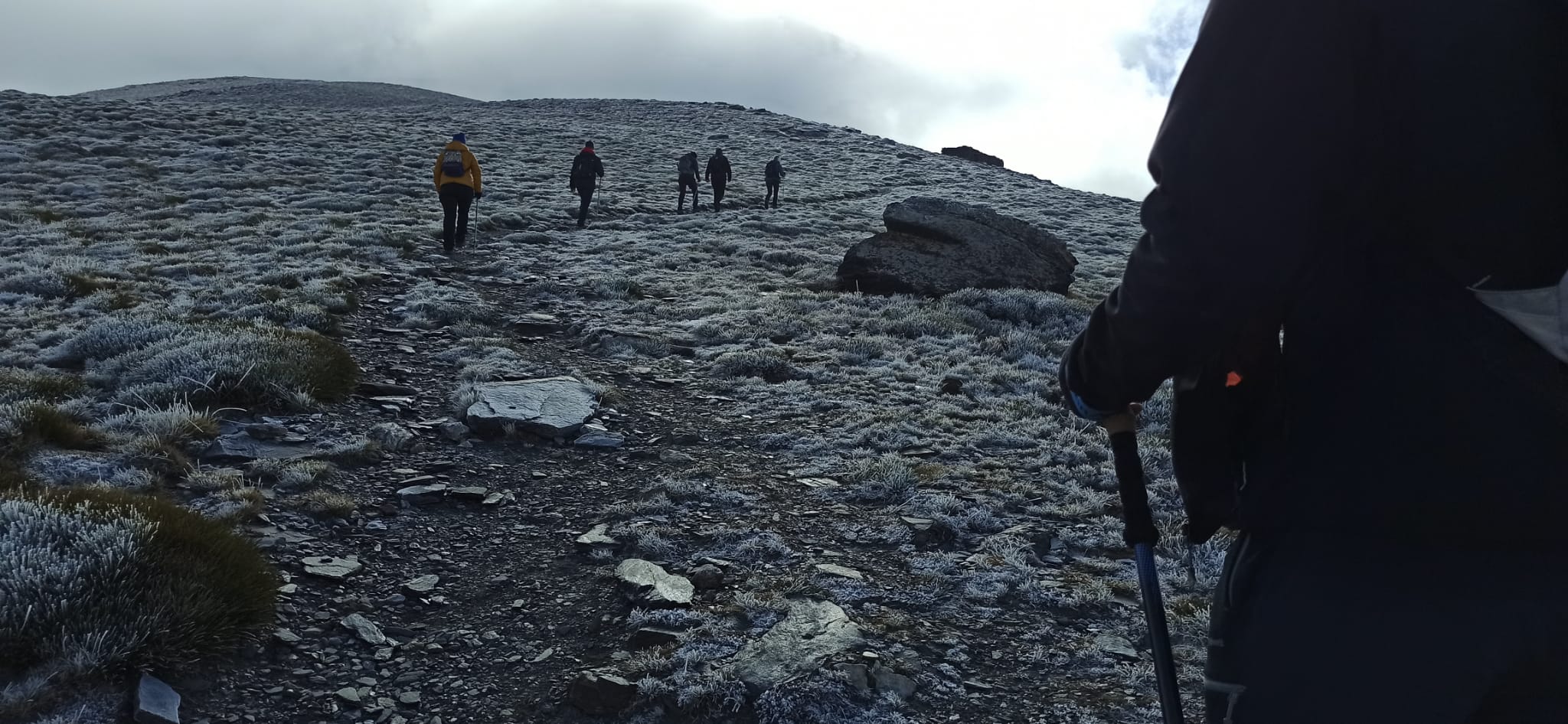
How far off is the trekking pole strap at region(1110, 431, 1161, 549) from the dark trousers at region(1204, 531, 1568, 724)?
1.58ft

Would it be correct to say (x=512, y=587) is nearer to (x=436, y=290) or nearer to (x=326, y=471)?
(x=326, y=471)

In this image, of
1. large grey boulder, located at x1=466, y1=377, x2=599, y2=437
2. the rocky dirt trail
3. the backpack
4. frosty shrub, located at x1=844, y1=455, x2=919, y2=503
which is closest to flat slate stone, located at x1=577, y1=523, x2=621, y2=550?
the rocky dirt trail

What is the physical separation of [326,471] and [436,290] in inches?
315

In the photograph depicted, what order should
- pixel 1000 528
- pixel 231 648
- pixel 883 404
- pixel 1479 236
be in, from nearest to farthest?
pixel 1479 236 → pixel 231 648 → pixel 1000 528 → pixel 883 404

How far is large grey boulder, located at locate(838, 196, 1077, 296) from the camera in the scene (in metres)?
16.3

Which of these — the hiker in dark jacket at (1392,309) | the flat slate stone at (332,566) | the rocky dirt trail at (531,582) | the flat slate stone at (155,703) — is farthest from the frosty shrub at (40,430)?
the hiker in dark jacket at (1392,309)

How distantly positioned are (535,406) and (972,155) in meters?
61.5

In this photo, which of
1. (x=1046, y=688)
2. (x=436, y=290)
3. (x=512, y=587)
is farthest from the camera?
(x=436, y=290)

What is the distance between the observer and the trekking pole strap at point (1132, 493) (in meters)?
2.12

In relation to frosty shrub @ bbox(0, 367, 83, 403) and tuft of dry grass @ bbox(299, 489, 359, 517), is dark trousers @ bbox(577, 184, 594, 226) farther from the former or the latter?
tuft of dry grass @ bbox(299, 489, 359, 517)

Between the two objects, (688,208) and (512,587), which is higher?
(688,208)

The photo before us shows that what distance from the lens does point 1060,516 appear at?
6867mm

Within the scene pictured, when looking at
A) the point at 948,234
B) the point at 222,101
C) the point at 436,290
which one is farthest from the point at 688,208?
the point at 222,101

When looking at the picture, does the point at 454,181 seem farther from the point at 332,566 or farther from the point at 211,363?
the point at 332,566
